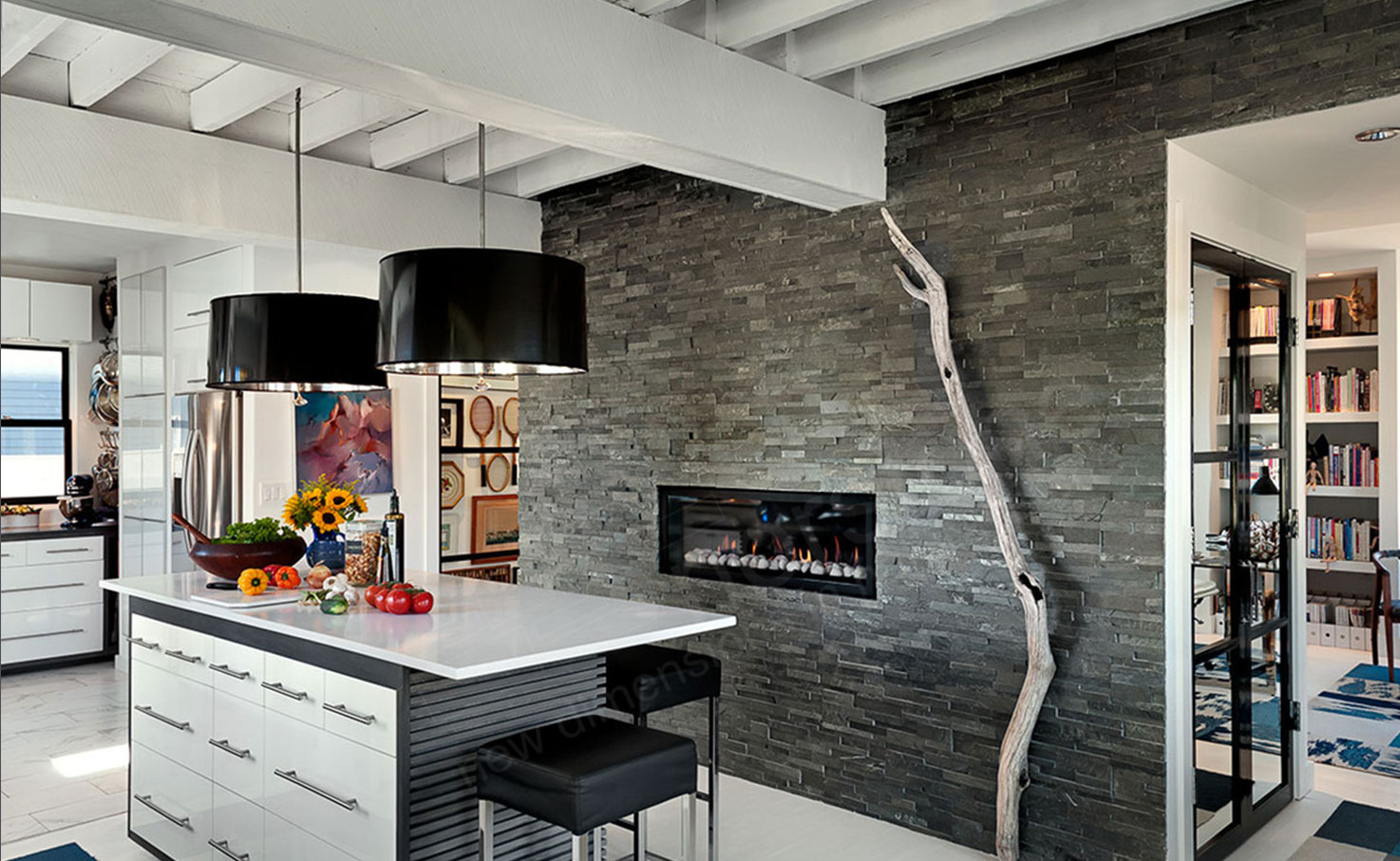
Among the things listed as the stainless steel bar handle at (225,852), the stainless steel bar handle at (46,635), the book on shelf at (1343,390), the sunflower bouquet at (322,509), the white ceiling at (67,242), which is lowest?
the stainless steel bar handle at (225,852)

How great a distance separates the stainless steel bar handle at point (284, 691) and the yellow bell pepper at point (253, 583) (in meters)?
0.39

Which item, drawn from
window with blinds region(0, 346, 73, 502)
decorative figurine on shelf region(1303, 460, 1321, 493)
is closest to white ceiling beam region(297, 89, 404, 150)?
window with blinds region(0, 346, 73, 502)

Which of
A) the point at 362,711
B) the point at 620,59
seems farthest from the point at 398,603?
the point at 620,59

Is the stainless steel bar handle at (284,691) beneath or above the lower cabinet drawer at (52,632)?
above

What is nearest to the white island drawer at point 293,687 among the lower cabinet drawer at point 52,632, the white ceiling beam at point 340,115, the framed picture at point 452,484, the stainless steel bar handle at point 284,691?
the stainless steel bar handle at point 284,691

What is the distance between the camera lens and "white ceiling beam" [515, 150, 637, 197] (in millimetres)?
4412

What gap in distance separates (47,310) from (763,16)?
5.90 meters

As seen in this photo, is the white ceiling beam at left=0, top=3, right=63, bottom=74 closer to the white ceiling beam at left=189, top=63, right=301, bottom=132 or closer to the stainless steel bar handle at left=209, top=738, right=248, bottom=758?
the white ceiling beam at left=189, top=63, right=301, bottom=132

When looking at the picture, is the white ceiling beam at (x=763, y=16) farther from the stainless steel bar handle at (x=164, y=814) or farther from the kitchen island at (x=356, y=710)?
the stainless steel bar handle at (x=164, y=814)

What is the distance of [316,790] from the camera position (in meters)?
2.85

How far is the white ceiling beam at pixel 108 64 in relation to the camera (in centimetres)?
327

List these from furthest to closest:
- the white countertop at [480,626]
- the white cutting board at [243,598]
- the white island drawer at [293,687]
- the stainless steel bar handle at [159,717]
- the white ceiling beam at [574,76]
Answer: the stainless steel bar handle at [159,717] → the white cutting board at [243,598] → the white island drawer at [293,687] → the white countertop at [480,626] → the white ceiling beam at [574,76]

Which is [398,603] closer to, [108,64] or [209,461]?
[108,64]

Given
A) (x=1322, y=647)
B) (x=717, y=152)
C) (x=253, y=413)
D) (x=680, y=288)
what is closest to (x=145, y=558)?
(x=253, y=413)
